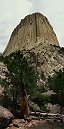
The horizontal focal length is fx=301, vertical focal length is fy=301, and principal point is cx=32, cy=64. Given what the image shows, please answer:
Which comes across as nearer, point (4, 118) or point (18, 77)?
point (4, 118)

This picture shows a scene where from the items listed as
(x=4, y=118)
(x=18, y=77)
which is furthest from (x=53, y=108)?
(x=4, y=118)

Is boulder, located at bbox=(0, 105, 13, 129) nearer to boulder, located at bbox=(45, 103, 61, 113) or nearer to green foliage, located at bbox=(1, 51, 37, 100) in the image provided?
green foliage, located at bbox=(1, 51, 37, 100)

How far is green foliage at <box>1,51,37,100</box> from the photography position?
204 ft

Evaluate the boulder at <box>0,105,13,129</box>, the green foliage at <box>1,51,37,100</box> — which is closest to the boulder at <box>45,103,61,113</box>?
the green foliage at <box>1,51,37,100</box>

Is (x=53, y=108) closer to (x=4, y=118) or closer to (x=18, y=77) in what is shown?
(x=18, y=77)

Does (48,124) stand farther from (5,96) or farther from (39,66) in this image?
(39,66)

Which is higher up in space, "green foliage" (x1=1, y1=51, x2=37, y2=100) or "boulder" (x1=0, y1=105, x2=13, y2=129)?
"green foliage" (x1=1, y1=51, x2=37, y2=100)

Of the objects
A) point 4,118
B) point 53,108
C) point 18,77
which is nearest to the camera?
point 4,118

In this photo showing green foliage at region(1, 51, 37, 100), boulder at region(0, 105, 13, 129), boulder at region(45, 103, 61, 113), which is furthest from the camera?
boulder at region(45, 103, 61, 113)

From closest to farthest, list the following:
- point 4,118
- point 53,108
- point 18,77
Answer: point 4,118
point 18,77
point 53,108

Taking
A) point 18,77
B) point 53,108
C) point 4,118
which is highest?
point 18,77

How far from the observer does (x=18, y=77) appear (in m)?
61.8

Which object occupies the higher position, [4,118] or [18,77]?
[18,77]

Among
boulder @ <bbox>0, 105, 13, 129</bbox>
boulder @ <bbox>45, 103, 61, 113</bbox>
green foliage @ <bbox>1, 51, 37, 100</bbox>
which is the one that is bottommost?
boulder @ <bbox>0, 105, 13, 129</bbox>
